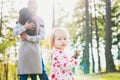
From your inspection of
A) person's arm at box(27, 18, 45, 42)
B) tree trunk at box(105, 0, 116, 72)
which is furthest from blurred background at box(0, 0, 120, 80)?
person's arm at box(27, 18, 45, 42)

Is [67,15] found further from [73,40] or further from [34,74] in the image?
[34,74]

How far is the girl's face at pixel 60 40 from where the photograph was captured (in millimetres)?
4689

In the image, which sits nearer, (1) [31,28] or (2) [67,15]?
(1) [31,28]

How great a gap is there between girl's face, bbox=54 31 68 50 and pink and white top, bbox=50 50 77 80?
0.26 ft

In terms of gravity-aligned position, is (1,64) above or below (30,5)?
below

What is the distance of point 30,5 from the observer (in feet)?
16.7

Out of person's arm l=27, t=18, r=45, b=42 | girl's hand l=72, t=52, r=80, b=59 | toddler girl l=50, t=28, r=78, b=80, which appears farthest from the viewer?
person's arm l=27, t=18, r=45, b=42

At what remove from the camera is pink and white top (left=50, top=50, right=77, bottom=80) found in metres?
4.62

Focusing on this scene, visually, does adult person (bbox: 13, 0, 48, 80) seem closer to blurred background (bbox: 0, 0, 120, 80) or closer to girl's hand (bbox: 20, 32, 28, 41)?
girl's hand (bbox: 20, 32, 28, 41)

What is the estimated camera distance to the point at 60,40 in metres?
4.70

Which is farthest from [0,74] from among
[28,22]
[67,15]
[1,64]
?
[67,15]

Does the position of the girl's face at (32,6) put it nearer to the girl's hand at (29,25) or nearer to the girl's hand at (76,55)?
the girl's hand at (29,25)

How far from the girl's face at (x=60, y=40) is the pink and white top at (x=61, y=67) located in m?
0.08

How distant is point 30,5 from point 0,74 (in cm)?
646
